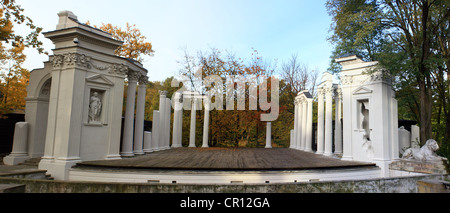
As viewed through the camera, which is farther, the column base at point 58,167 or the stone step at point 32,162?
the stone step at point 32,162

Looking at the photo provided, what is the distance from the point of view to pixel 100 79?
1307cm

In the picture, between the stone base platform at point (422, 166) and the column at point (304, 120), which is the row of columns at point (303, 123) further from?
the stone base platform at point (422, 166)

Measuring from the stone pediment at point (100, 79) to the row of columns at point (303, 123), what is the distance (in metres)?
15.4

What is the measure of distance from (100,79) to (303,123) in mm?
16650

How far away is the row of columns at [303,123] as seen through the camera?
21688 millimetres

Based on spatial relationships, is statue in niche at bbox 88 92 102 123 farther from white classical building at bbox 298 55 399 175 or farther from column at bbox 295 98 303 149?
column at bbox 295 98 303 149

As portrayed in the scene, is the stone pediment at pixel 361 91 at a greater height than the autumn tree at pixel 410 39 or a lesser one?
lesser

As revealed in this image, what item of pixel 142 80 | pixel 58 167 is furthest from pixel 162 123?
pixel 58 167

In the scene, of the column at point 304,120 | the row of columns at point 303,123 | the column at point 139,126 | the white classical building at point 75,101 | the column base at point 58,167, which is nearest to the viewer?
the column base at point 58,167

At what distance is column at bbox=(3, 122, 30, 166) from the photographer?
13.7 metres

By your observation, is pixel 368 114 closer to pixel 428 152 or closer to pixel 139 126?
pixel 428 152

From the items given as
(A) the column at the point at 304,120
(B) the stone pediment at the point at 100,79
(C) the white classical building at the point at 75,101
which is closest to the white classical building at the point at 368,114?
(A) the column at the point at 304,120

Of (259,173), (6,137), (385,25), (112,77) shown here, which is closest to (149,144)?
(112,77)
